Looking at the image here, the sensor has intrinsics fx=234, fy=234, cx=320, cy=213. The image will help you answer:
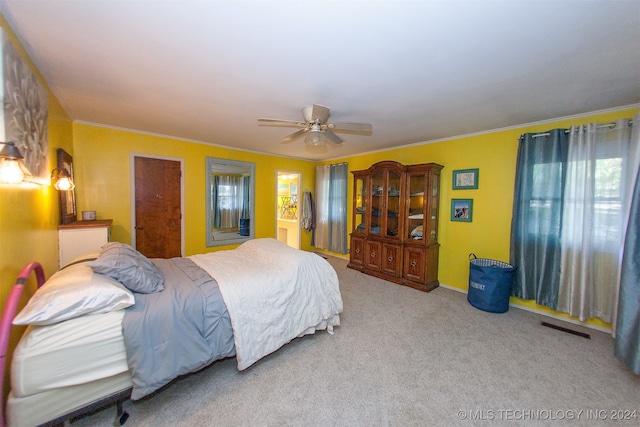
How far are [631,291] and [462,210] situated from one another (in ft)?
6.13

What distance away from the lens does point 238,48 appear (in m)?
1.60

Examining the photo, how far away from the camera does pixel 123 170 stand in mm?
3494

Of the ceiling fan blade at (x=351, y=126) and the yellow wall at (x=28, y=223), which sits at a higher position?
the ceiling fan blade at (x=351, y=126)

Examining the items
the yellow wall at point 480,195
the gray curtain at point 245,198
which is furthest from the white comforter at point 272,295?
the yellow wall at point 480,195

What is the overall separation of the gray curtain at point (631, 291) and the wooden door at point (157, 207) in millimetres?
5352

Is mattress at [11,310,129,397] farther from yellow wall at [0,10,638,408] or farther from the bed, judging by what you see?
yellow wall at [0,10,638,408]

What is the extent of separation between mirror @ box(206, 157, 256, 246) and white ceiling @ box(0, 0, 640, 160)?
170 cm

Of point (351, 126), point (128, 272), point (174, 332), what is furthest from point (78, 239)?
point (351, 126)

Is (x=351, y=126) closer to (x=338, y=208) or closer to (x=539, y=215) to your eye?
(x=539, y=215)

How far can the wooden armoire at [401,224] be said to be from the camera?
365cm

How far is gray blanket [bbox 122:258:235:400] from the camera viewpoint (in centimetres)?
145

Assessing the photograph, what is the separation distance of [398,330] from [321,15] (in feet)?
9.21

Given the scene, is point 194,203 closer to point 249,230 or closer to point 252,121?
point 249,230

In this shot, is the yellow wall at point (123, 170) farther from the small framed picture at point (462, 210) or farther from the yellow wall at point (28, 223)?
the small framed picture at point (462, 210)
